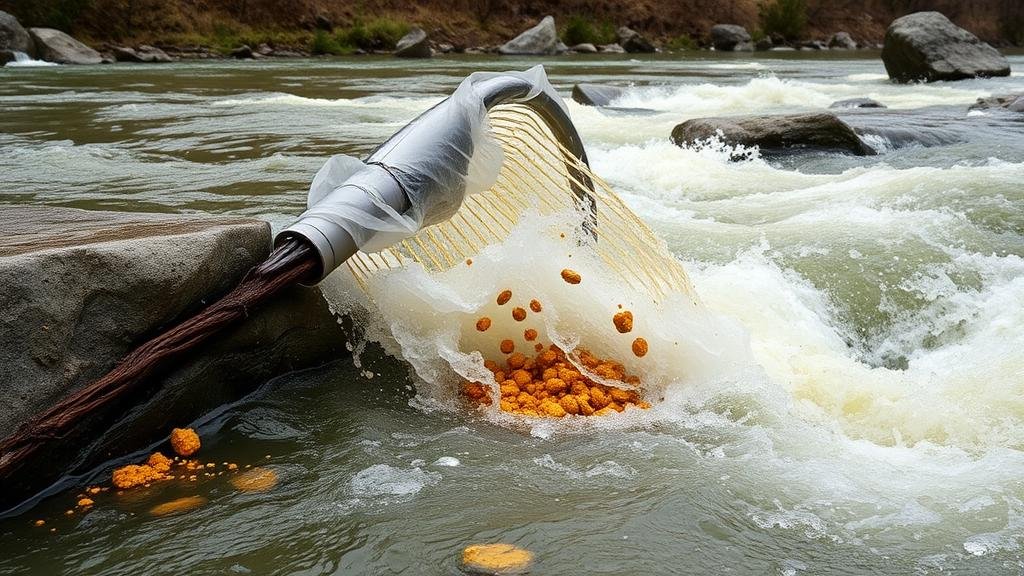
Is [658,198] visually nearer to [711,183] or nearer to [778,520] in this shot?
[711,183]

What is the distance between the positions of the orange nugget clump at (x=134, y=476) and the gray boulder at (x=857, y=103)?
1248 centimetres

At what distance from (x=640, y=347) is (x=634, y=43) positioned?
33.9m

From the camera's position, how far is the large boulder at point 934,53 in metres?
17.2

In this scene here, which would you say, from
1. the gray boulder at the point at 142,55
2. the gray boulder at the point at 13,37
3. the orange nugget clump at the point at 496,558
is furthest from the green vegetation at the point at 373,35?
the orange nugget clump at the point at 496,558

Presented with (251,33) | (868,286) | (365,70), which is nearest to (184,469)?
(868,286)

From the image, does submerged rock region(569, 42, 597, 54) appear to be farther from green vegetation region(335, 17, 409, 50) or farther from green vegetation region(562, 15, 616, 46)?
green vegetation region(335, 17, 409, 50)

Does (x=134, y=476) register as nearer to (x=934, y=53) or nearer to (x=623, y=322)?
(x=623, y=322)

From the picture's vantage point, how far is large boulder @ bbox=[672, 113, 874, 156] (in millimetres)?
8719

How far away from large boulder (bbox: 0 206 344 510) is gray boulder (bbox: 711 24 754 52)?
3660 cm

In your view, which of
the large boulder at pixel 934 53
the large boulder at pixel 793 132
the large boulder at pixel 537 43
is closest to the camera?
the large boulder at pixel 793 132

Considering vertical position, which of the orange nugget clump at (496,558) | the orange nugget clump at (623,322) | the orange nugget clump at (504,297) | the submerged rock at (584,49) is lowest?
the orange nugget clump at (496,558)

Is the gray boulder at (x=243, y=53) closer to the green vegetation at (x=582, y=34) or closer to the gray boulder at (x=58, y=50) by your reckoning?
the gray boulder at (x=58, y=50)

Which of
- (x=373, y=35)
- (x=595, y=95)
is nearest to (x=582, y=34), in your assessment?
(x=373, y=35)

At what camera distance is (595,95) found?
1414 centimetres
